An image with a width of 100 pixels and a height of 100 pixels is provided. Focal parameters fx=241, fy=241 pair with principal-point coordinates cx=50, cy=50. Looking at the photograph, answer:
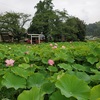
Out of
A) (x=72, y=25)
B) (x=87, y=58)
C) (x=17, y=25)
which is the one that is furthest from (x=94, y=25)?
(x=87, y=58)

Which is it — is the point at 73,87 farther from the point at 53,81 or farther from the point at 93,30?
the point at 93,30

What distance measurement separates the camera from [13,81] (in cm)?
128

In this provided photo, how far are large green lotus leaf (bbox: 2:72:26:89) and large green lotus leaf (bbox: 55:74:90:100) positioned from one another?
1.18 feet

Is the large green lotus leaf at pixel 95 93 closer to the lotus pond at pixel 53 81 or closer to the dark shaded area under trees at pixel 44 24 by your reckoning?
the lotus pond at pixel 53 81

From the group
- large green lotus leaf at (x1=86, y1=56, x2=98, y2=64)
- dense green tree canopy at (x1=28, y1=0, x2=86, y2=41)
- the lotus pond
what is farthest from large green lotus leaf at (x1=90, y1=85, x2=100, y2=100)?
dense green tree canopy at (x1=28, y1=0, x2=86, y2=41)

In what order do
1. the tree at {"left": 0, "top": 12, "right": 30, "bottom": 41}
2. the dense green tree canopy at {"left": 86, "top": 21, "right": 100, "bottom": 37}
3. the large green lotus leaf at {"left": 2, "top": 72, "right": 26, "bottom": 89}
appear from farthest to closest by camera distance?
the dense green tree canopy at {"left": 86, "top": 21, "right": 100, "bottom": 37}
the tree at {"left": 0, "top": 12, "right": 30, "bottom": 41}
the large green lotus leaf at {"left": 2, "top": 72, "right": 26, "bottom": 89}

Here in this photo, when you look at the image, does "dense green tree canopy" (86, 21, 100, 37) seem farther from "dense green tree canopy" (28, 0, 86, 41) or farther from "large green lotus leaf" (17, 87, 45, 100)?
"large green lotus leaf" (17, 87, 45, 100)

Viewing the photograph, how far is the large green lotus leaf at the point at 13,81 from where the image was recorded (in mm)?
1266

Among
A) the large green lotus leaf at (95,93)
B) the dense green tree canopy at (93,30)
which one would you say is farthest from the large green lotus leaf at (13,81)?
the dense green tree canopy at (93,30)

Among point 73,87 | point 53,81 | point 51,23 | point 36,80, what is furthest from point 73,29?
point 73,87

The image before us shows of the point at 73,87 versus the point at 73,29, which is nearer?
the point at 73,87

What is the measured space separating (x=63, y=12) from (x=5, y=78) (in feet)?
104

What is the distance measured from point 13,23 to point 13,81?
30378mm

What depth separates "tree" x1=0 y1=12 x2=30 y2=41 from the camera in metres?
30.8
